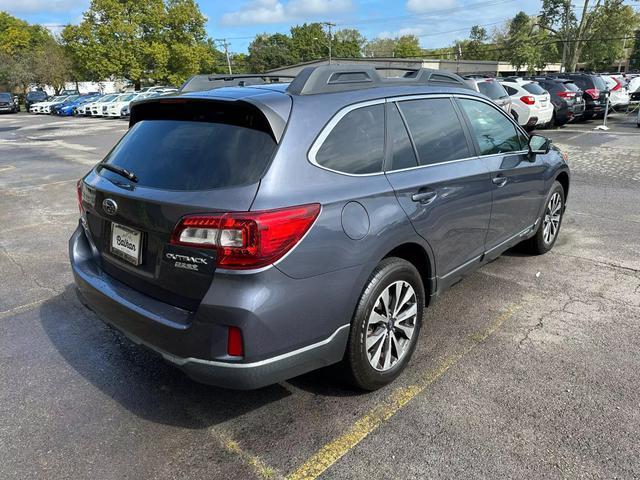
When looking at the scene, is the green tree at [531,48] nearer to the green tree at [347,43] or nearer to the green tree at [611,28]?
the green tree at [611,28]

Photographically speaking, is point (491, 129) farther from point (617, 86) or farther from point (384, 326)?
point (617, 86)

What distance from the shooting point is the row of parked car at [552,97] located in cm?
1496

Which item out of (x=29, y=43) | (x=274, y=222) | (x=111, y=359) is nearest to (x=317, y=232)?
(x=274, y=222)

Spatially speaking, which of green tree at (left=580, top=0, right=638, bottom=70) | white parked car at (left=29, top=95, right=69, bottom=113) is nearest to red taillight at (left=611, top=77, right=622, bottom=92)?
white parked car at (left=29, top=95, right=69, bottom=113)

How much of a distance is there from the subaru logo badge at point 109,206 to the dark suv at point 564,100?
1799 cm

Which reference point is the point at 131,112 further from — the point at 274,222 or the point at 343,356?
the point at 343,356

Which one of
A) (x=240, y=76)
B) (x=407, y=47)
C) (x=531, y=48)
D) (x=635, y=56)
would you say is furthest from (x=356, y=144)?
(x=407, y=47)

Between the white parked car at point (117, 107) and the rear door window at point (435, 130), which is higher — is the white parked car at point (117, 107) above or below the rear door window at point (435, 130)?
below

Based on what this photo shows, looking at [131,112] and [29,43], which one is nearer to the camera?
[131,112]

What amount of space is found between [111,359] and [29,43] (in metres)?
94.4

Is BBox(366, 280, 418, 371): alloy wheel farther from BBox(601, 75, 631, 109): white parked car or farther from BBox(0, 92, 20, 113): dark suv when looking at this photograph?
BBox(0, 92, 20, 113): dark suv

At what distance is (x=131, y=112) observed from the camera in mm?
3217

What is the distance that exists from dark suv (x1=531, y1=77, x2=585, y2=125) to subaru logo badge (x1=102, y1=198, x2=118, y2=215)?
17986 millimetres

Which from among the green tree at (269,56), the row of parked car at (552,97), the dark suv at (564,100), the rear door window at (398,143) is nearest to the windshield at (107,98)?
the row of parked car at (552,97)
